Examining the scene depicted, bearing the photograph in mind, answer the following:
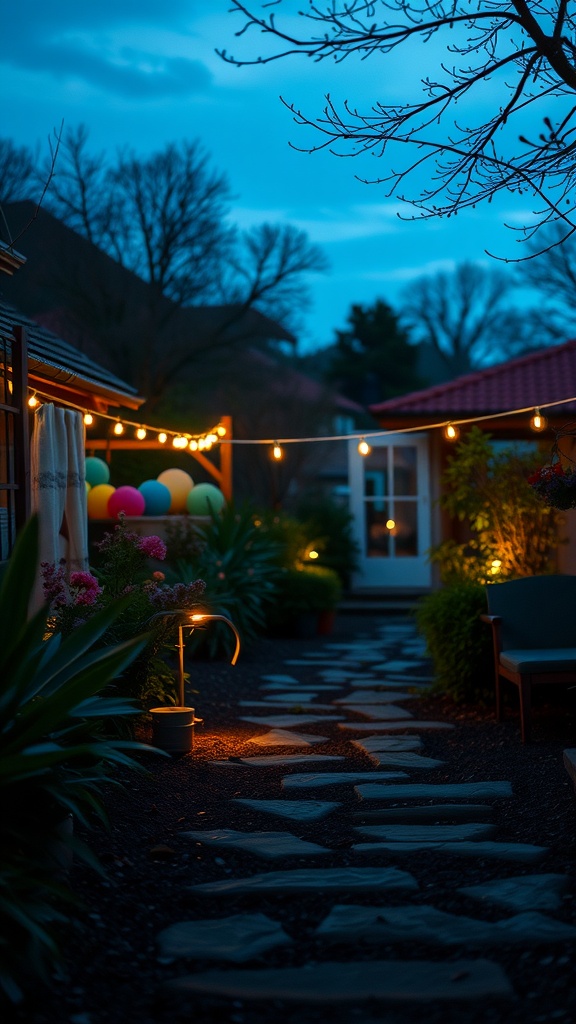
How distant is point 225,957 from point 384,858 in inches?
44.0

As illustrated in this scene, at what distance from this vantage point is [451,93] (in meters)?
4.28

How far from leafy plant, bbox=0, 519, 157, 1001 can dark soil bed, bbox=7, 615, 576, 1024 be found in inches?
5.7

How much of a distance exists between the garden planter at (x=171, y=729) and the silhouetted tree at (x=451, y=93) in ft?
9.76

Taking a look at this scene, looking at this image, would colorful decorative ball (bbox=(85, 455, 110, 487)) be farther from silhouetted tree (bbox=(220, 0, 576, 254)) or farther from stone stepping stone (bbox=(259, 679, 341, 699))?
silhouetted tree (bbox=(220, 0, 576, 254))

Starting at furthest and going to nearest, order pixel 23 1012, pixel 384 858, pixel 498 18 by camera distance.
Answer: pixel 498 18, pixel 384 858, pixel 23 1012

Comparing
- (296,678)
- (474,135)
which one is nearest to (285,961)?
(474,135)

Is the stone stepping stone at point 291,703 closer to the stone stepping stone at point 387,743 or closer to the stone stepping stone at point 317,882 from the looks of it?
the stone stepping stone at point 387,743

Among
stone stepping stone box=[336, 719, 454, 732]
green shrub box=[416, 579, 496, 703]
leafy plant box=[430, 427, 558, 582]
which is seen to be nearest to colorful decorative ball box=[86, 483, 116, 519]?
leafy plant box=[430, 427, 558, 582]

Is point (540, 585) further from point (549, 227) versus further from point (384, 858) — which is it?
point (549, 227)

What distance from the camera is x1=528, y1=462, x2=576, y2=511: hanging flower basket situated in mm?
5320

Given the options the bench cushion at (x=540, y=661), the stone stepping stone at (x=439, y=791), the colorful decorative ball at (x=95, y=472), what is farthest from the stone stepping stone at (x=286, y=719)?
the colorful decorative ball at (x=95, y=472)

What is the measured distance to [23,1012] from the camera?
95.7 inches

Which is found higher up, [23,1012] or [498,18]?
[498,18]

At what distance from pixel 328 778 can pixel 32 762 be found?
268 cm
